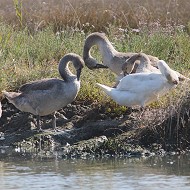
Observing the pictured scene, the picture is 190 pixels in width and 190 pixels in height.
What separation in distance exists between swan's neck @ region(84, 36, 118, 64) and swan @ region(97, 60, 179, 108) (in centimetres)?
209

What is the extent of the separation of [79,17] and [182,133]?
8950 mm

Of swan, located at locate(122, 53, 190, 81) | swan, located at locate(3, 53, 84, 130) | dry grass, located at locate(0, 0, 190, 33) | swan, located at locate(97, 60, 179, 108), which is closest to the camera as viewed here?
swan, located at locate(97, 60, 179, 108)

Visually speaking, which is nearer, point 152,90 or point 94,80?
point 152,90

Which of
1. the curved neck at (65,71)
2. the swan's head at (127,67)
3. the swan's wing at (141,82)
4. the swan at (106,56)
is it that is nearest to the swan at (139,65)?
the swan's head at (127,67)

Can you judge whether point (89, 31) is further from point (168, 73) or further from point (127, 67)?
point (168, 73)

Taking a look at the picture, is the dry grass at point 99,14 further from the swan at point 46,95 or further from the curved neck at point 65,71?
the swan at point 46,95

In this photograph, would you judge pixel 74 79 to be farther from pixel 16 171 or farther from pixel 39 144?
pixel 16 171

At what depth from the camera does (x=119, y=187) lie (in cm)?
1056

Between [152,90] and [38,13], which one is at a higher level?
[38,13]

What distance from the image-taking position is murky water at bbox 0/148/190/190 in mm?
10703

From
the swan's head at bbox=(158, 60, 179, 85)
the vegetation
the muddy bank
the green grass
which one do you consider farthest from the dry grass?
the swan's head at bbox=(158, 60, 179, 85)

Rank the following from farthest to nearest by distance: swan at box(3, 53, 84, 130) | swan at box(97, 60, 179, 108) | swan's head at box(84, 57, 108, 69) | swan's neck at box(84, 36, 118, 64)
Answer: swan's neck at box(84, 36, 118, 64)
swan's head at box(84, 57, 108, 69)
swan at box(3, 53, 84, 130)
swan at box(97, 60, 179, 108)

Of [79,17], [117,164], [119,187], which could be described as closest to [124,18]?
[79,17]

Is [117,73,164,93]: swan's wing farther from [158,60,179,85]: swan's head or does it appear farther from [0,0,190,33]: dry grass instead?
[0,0,190,33]: dry grass
